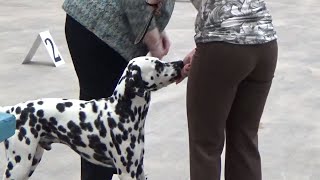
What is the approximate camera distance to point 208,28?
2.61 metres

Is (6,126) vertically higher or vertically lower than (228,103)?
higher

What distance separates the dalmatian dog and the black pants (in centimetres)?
19

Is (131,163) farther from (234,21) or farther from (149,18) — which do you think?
(234,21)

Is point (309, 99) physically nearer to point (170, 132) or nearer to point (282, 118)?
point (282, 118)

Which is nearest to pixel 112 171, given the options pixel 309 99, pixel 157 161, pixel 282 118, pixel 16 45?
pixel 157 161

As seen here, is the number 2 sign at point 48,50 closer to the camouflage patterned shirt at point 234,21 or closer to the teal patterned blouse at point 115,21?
the teal patterned blouse at point 115,21

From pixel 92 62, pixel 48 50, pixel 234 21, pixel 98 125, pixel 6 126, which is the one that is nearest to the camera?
pixel 6 126

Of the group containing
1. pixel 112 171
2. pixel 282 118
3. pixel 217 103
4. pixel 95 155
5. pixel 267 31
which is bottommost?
pixel 282 118

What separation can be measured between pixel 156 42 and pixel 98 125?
1.38ft

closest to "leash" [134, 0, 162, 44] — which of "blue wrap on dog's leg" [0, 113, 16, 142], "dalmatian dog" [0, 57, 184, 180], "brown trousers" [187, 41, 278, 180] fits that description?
"dalmatian dog" [0, 57, 184, 180]

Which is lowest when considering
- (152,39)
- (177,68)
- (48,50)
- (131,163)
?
(48,50)

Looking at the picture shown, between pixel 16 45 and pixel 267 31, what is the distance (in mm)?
6142

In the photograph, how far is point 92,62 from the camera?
3.00 meters

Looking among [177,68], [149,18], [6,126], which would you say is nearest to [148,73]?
[177,68]
